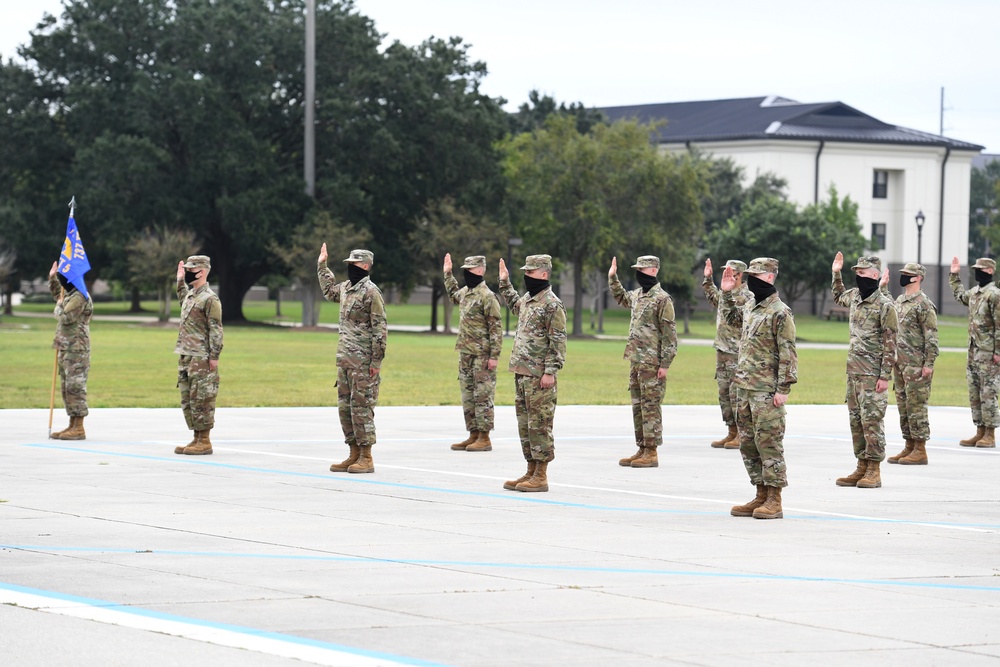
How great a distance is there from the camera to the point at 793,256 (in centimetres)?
7806

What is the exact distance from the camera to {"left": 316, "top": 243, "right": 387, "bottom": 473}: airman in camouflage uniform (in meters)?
15.0

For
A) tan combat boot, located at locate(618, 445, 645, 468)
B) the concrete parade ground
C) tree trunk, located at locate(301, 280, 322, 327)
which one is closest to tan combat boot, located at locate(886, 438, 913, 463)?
the concrete parade ground

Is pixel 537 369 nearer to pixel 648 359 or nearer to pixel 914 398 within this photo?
pixel 648 359

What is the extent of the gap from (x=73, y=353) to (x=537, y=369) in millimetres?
6835

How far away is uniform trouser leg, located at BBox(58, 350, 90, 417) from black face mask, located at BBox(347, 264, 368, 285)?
4.31m

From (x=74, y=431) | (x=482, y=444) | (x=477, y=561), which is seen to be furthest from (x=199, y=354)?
(x=477, y=561)

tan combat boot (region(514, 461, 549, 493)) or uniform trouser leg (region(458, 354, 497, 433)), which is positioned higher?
uniform trouser leg (region(458, 354, 497, 433))

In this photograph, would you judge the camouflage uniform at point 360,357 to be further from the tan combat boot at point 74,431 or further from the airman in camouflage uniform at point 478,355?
the tan combat boot at point 74,431

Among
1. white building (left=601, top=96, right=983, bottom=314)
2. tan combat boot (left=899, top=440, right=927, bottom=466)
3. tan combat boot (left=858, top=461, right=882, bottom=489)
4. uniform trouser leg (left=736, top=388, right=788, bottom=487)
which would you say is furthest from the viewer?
white building (left=601, top=96, right=983, bottom=314)

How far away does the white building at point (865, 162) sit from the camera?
315 feet

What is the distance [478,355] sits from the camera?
17.9 m

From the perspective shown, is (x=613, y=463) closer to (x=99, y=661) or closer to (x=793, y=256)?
(x=99, y=661)

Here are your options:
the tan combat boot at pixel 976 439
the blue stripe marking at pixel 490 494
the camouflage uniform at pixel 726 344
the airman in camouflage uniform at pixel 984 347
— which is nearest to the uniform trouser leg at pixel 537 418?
the blue stripe marking at pixel 490 494

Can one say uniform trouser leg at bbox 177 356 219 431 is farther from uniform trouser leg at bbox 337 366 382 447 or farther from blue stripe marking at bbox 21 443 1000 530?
uniform trouser leg at bbox 337 366 382 447
